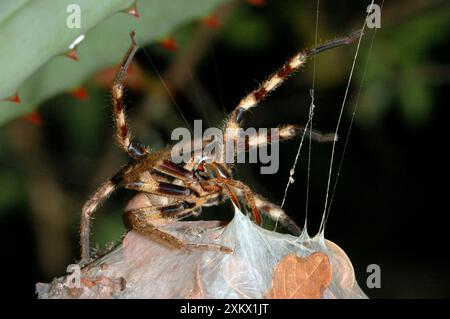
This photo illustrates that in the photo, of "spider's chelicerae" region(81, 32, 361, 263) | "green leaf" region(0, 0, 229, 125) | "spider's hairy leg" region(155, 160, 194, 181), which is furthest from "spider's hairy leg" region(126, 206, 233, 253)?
"green leaf" region(0, 0, 229, 125)

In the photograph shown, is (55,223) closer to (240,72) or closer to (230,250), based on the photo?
(240,72)

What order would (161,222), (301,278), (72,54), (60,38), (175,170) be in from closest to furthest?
(301,278) → (60,38) → (72,54) → (161,222) → (175,170)

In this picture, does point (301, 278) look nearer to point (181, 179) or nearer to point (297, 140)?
point (181, 179)

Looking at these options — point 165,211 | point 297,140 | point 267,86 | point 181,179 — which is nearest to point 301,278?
point 165,211

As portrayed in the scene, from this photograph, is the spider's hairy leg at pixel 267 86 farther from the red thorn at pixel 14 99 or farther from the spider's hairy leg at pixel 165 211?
the red thorn at pixel 14 99

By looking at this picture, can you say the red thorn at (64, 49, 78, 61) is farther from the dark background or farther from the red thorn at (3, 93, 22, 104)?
the dark background

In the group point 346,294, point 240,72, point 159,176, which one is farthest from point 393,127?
point 346,294
